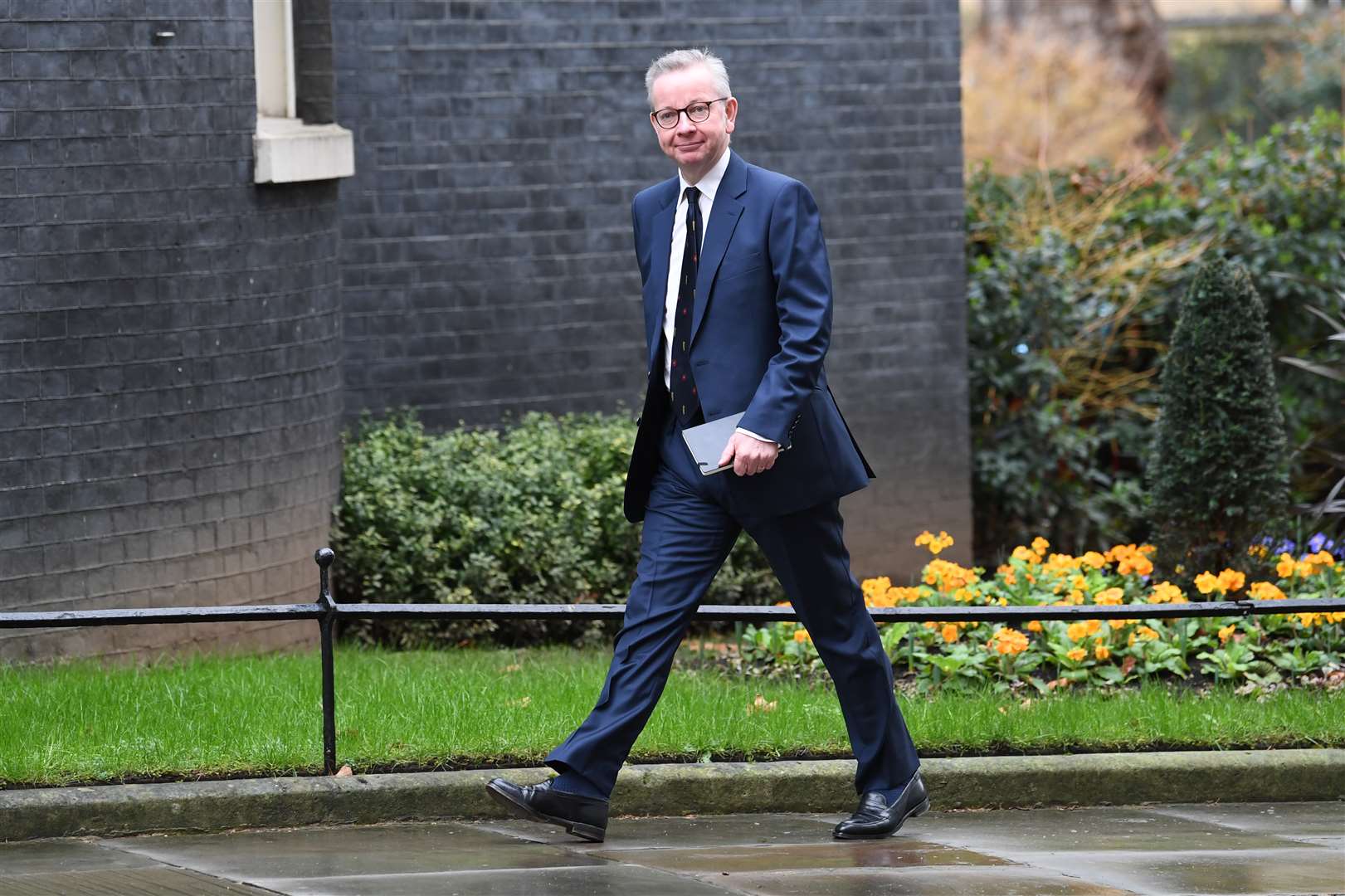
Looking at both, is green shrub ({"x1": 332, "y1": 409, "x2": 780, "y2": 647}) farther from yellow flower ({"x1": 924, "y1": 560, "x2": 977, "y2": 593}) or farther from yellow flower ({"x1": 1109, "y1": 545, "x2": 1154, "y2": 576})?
yellow flower ({"x1": 1109, "y1": 545, "x2": 1154, "y2": 576})

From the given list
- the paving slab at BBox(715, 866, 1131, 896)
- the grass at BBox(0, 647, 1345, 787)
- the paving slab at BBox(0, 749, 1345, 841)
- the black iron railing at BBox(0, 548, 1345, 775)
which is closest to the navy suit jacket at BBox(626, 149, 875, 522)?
the black iron railing at BBox(0, 548, 1345, 775)

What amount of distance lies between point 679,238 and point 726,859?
160cm

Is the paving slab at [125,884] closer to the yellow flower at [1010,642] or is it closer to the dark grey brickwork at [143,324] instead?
the dark grey brickwork at [143,324]

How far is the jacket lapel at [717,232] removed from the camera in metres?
5.28

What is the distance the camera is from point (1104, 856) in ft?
17.7

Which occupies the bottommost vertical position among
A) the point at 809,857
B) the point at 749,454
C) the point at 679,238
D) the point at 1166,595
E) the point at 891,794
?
the point at 809,857

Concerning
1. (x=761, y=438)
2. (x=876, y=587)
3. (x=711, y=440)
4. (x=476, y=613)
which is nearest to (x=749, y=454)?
(x=761, y=438)

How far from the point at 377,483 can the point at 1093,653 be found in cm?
330

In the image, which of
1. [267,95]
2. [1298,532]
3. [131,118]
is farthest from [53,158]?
[1298,532]

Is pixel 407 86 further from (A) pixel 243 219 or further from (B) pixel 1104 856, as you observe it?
(B) pixel 1104 856

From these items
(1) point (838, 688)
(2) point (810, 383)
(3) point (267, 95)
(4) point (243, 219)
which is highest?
(3) point (267, 95)

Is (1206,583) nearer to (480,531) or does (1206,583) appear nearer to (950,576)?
(950,576)

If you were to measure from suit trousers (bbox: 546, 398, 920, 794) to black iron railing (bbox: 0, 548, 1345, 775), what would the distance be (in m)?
0.33

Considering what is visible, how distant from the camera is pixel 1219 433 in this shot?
826 centimetres
